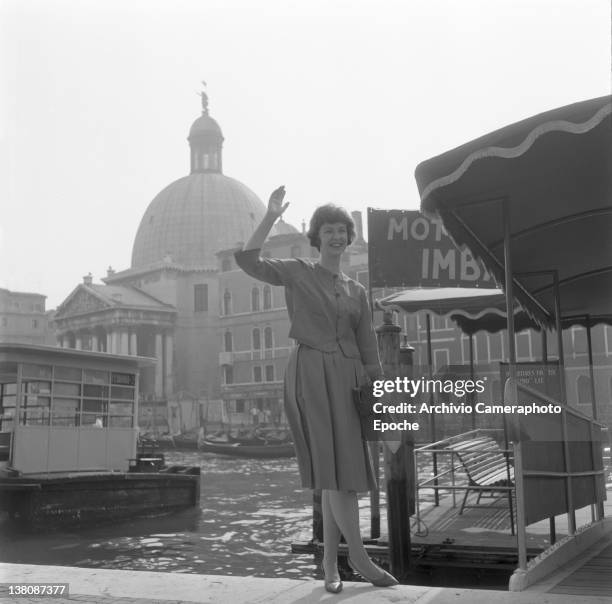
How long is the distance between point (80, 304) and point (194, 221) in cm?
1218

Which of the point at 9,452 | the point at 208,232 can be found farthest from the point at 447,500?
the point at 208,232

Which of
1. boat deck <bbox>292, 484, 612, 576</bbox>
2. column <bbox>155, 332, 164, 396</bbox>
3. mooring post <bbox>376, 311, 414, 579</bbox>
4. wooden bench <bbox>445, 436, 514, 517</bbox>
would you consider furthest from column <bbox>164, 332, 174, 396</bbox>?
mooring post <bbox>376, 311, 414, 579</bbox>

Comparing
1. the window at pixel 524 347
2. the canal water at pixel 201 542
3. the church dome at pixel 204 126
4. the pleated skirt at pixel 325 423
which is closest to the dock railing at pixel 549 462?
the pleated skirt at pixel 325 423

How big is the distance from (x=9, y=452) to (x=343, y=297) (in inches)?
391

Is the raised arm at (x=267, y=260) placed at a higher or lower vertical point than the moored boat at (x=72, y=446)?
higher

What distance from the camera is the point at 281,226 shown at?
52.4m

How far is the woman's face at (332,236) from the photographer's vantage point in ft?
10.9

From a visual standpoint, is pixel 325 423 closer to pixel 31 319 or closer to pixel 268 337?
pixel 268 337

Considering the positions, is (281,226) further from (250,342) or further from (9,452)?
(9,452)

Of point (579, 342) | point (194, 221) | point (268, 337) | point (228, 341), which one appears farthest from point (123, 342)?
point (579, 342)

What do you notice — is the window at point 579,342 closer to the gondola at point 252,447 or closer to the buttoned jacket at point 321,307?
the gondola at point 252,447

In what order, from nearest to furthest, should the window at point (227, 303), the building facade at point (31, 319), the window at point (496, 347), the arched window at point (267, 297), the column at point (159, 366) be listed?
the window at point (496, 347)
the arched window at point (267, 297)
the window at point (227, 303)
the column at point (159, 366)
the building facade at point (31, 319)

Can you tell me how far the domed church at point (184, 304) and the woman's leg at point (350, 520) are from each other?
44405 millimetres

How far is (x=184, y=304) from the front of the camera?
207 feet
